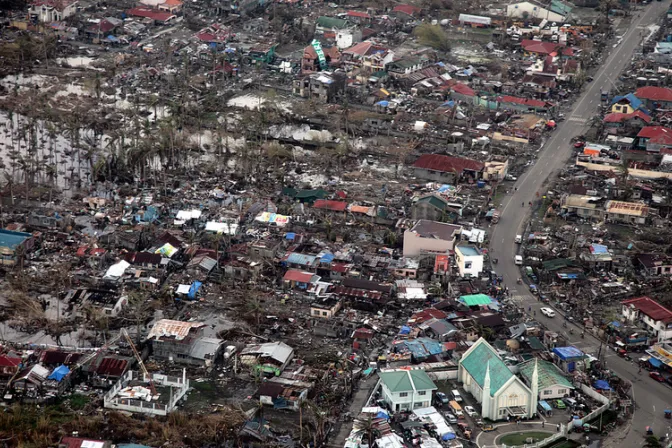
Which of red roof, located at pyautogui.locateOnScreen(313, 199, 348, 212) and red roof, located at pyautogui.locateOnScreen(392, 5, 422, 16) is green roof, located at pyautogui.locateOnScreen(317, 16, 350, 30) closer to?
red roof, located at pyautogui.locateOnScreen(392, 5, 422, 16)

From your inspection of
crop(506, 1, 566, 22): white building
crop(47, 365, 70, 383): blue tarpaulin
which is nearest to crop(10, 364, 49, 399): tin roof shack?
crop(47, 365, 70, 383): blue tarpaulin

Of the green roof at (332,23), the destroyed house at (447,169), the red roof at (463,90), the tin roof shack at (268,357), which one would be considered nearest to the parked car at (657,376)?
the tin roof shack at (268,357)

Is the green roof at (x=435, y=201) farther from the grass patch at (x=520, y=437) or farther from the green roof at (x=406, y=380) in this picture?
the grass patch at (x=520, y=437)

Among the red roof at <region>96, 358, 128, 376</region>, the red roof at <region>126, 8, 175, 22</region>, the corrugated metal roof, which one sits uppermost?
the corrugated metal roof

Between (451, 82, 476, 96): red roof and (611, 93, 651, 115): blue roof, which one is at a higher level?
(611, 93, 651, 115): blue roof

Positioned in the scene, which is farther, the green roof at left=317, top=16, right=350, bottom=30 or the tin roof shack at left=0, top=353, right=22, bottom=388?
the green roof at left=317, top=16, right=350, bottom=30

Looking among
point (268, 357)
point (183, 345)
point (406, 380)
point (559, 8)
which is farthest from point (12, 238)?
point (559, 8)
